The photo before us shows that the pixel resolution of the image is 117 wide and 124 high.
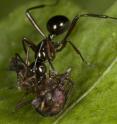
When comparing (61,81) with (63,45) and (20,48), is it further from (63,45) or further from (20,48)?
(20,48)

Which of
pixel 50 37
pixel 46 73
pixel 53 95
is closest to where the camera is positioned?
pixel 53 95

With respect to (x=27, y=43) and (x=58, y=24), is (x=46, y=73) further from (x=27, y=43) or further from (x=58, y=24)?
(x=58, y=24)

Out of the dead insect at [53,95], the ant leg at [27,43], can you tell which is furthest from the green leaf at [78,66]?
the ant leg at [27,43]

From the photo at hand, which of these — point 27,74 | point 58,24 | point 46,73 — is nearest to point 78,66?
point 46,73

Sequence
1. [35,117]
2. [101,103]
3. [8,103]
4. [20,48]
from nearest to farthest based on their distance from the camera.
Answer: [101,103] < [35,117] < [8,103] < [20,48]

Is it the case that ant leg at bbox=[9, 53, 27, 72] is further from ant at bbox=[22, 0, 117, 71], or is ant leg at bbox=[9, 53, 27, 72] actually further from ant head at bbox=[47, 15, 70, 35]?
ant head at bbox=[47, 15, 70, 35]

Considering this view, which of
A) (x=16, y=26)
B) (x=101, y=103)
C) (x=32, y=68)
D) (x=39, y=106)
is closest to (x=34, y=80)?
(x=32, y=68)
